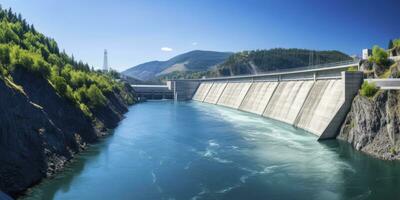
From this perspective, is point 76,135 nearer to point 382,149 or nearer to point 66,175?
point 66,175

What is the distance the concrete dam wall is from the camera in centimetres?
5103

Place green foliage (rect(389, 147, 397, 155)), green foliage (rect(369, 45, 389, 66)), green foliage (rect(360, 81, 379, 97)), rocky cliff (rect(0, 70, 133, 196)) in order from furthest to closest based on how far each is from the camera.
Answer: green foliage (rect(369, 45, 389, 66)) → green foliage (rect(360, 81, 379, 97)) → green foliage (rect(389, 147, 397, 155)) → rocky cliff (rect(0, 70, 133, 196))

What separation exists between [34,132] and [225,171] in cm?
1936

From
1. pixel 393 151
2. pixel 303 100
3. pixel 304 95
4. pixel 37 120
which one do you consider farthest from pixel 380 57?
pixel 37 120

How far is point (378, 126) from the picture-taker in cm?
4316

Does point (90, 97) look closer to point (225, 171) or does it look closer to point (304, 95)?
point (304, 95)

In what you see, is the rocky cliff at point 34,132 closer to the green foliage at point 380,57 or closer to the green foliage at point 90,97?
the green foliage at point 90,97

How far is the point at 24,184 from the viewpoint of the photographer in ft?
104

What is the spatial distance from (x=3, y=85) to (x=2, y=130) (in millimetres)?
5875

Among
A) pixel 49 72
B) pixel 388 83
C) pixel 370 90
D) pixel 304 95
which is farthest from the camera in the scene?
pixel 304 95

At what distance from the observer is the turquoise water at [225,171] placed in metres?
31.9

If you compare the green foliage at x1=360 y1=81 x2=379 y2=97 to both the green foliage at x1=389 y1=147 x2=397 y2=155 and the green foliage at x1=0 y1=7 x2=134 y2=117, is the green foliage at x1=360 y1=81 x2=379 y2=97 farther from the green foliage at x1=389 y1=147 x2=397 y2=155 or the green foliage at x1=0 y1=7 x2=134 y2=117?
the green foliage at x1=0 y1=7 x2=134 y2=117

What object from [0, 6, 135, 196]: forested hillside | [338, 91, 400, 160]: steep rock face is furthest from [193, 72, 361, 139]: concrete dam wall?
[0, 6, 135, 196]: forested hillside

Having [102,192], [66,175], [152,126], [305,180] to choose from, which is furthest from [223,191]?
[152,126]
